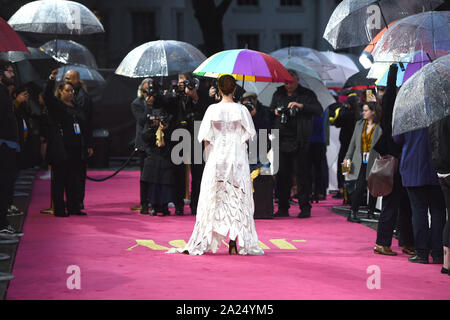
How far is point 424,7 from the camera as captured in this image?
11.7m

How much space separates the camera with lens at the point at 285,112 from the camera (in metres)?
14.4

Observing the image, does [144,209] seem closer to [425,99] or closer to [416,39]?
[416,39]

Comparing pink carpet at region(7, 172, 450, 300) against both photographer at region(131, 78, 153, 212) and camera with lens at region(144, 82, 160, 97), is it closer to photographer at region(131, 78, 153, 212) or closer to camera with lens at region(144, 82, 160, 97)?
photographer at region(131, 78, 153, 212)

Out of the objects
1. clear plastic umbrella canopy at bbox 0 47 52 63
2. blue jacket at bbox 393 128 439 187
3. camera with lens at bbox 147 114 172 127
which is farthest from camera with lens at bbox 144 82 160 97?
blue jacket at bbox 393 128 439 187

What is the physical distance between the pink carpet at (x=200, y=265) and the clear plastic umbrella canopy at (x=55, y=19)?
115 inches

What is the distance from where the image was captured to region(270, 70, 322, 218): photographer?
14.5m

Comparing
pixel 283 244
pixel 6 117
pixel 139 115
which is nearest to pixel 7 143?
pixel 6 117

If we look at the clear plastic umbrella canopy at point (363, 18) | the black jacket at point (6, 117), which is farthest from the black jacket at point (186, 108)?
Result: the black jacket at point (6, 117)

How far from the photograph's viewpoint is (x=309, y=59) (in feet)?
64.9

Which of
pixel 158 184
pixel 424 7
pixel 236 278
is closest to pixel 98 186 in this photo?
pixel 158 184

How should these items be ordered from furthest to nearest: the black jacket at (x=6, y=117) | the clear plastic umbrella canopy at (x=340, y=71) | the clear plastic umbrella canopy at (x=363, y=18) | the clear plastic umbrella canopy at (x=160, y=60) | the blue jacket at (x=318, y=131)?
the clear plastic umbrella canopy at (x=340, y=71), the blue jacket at (x=318, y=131), the clear plastic umbrella canopy at (x=160, y=60), the clear plastic umbrella canopy at (x=363, y=18), the black jacket at (x=6, y=117)

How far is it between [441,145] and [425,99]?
2.04ft

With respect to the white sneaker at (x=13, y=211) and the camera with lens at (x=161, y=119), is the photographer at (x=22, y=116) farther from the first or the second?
the camera with lens at (x=161, y=119)
